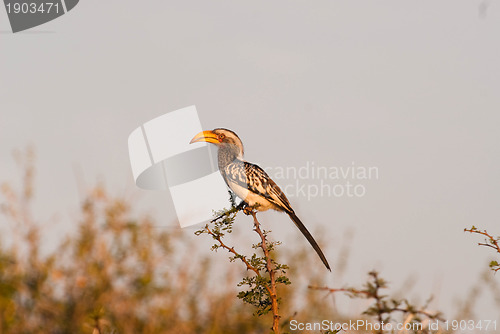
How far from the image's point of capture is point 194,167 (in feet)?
24.0

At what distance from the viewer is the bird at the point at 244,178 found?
19.9ft

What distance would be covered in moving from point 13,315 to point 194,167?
2.67 meters

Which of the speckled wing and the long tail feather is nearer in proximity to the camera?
the long tail feather

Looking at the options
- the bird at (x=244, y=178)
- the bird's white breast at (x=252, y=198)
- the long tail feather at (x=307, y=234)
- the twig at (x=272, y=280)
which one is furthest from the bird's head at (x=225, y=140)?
the twig at (x=272, y=280)

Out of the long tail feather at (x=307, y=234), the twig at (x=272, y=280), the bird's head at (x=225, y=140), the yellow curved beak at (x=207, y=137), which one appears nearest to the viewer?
the twig at (x=272, y=280)

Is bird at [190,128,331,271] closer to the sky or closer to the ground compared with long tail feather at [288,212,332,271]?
closer to the sky

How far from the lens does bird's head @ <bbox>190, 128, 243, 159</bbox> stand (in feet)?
23.1

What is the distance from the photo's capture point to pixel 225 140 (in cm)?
709

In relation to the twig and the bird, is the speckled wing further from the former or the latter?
the twig

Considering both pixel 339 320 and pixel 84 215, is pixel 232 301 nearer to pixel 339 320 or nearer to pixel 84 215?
pixel 84 215

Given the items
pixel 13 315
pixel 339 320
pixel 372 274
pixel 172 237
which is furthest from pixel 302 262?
pixel 372 274

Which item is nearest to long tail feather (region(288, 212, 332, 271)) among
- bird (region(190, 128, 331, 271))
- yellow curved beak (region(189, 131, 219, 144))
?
bird (region(190, 128, 331, 271))

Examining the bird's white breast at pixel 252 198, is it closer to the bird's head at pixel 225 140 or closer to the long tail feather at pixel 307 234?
the long tail feather at pixel 307 234

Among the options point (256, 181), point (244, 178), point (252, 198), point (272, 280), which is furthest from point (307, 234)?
point (272, 280)
